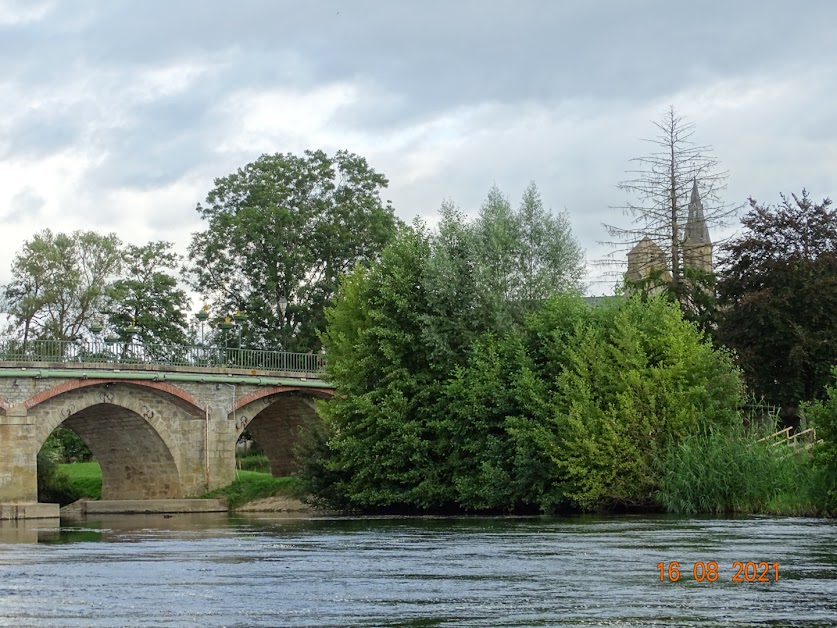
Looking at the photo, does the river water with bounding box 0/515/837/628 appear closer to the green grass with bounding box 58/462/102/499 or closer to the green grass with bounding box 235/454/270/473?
the green grass with bounding box 58/462/102/499

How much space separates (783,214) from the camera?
146 ft

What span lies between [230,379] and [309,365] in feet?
20.7

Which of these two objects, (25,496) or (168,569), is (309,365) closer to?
(25,496)

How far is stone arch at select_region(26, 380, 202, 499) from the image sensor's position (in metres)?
43.6

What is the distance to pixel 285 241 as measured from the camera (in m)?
58.6

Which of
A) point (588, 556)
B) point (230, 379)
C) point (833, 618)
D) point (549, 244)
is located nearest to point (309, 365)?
point (230, 379)

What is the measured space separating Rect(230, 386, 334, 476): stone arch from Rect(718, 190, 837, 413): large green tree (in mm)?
16194

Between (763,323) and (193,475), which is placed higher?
(763,323)

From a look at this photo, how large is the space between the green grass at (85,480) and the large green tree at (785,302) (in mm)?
26576

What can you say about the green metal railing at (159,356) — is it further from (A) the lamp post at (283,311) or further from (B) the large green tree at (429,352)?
(B) the large green tree at (429,352)

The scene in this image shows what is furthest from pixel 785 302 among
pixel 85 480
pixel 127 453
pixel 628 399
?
pixel 85 480

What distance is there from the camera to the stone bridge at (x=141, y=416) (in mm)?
41906

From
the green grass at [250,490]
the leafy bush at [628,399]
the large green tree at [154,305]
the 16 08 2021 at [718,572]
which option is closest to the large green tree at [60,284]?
the large green tree at [154,305]

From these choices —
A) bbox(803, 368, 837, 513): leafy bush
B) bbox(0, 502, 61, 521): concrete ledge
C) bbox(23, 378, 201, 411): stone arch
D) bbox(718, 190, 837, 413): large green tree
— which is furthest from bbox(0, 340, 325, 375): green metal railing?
bbox(803, 368, 837, 513): leafy bush
